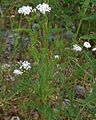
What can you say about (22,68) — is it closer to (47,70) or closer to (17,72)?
(17,72)

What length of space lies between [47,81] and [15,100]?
38 cm

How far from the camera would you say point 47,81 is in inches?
81.0

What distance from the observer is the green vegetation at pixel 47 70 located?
2.05 m

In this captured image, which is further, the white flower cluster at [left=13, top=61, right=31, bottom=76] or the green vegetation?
the white flower cluster at [left=13, top=61, right=31, bottom=76]

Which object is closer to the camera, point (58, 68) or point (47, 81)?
point (47, 81)

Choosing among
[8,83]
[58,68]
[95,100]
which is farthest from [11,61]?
[95,100]

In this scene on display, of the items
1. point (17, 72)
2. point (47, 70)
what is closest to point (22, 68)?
point (17, 72)

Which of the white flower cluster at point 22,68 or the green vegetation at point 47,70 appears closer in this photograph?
the green vegetation at point 47,70

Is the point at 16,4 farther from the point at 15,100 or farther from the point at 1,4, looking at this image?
the point at 15,100

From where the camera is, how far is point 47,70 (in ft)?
6.63

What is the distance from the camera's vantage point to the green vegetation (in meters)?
2.05

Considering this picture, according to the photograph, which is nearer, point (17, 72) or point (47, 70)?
point (47, 70)

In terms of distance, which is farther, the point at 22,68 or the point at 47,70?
the point at 22,68

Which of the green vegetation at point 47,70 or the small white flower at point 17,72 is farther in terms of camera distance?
the small white flower at point 17,72
